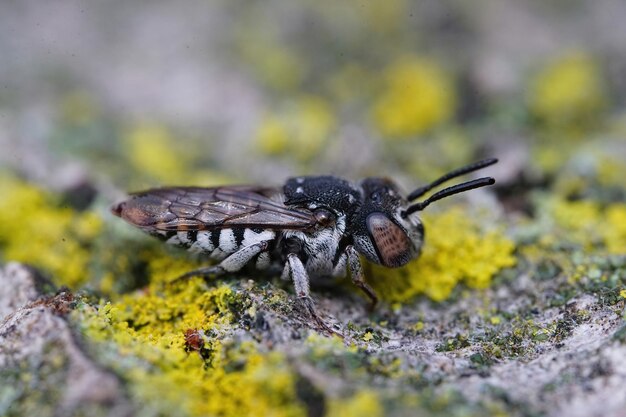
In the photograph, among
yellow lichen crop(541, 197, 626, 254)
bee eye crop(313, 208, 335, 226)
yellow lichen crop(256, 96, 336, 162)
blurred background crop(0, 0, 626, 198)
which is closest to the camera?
bee eye crop(313, 208, 335, 226)

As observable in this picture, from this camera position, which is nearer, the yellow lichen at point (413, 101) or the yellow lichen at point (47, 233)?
the yellow lichen at point (47, 233)

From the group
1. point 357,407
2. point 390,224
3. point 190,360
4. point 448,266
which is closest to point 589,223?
point 448,266

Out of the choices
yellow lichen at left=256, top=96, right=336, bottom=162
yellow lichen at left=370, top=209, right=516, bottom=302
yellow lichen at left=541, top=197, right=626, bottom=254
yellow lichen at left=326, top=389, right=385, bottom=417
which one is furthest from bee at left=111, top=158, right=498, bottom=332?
yellow lichen at left=256, top=96, right=336, bottom=162

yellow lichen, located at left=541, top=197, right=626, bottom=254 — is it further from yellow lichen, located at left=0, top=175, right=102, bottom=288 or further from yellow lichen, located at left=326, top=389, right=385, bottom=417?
yellow lichen, located at left=0, top=175, right=102, bottom=288

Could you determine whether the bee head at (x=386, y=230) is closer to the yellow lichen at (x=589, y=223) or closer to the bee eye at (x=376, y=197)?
the bee eye at (x=376, y=197)

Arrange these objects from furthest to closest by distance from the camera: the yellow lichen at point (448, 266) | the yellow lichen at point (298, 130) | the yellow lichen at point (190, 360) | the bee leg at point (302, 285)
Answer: the yellow lichen at point (298, 130), the yellow lichen at point (448, 266), the bee leg at point (302, 285), the yellow lichen at point (190, 360)

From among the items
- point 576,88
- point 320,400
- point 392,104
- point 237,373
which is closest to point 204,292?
point 237,373

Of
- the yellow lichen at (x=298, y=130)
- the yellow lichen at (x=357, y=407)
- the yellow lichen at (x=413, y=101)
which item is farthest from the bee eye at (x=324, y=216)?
the yellow lichen at (x=413, y=101)

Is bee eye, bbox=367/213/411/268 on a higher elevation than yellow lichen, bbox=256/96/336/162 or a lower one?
lower
